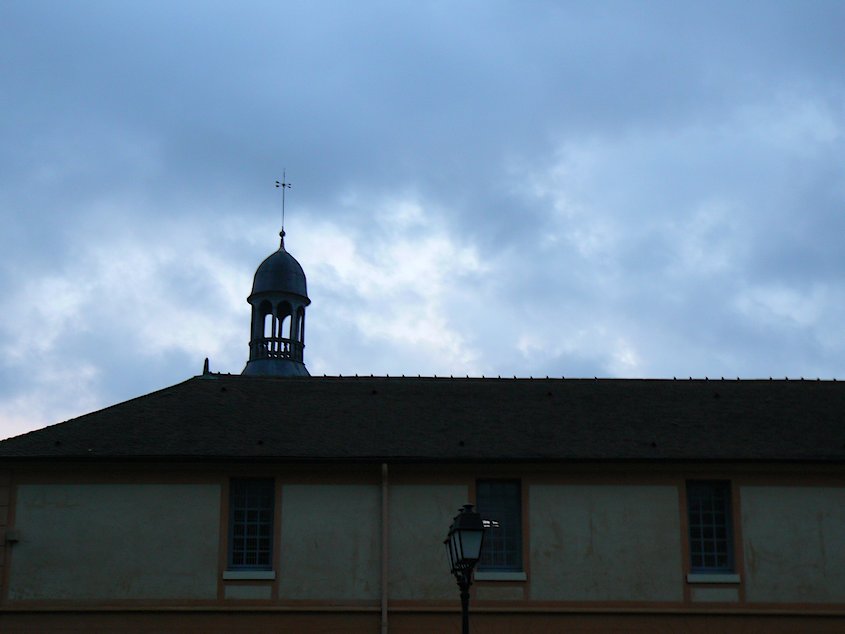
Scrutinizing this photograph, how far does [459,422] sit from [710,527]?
584cm

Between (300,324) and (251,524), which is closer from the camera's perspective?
(251,524)

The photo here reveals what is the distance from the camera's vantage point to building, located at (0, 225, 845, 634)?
22156 millimetres

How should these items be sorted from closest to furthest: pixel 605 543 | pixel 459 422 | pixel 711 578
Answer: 1. pixel 711 578
2. pixel 605 543
3. pixel 459 422

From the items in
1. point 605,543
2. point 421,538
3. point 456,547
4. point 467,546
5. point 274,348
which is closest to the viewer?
point 467,546

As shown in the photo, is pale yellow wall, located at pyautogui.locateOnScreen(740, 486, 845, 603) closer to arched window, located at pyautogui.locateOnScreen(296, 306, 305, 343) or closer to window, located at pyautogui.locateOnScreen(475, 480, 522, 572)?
window, located at pyautogui.locateOnScreen(475, 480, 522, 572)

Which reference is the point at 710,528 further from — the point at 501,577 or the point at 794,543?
the point at 501,577

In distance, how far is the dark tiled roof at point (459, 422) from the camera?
2300 centimetres

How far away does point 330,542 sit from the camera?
22.6 m

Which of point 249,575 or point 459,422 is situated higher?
point 459,422

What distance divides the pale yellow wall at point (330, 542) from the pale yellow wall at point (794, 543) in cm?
778

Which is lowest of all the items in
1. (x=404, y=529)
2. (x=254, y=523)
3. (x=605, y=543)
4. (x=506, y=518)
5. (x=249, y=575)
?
(x=249, y=575)

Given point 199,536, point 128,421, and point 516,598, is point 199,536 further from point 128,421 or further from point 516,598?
point 516,598

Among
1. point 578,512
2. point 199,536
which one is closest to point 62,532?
point 199,536

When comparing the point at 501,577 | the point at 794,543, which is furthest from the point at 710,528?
the point at 501,577
